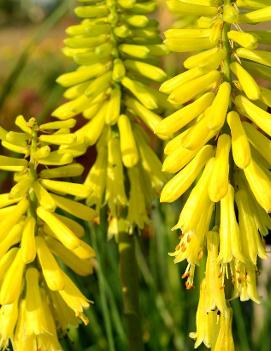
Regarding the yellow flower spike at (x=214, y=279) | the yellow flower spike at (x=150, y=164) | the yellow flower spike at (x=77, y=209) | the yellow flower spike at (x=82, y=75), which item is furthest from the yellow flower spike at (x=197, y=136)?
the yellow flower spike at (x=82, y=75)

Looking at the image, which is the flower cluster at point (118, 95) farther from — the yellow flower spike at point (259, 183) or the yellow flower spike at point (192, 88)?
the yellow flower spike at point (259, 183)

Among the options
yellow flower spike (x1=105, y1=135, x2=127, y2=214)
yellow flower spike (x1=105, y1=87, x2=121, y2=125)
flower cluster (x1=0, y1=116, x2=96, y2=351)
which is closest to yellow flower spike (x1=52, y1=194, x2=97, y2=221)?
flower cluster (x1=0, y1=116, x2=96, y2=351)

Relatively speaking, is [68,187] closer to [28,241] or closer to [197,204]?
[28,241]

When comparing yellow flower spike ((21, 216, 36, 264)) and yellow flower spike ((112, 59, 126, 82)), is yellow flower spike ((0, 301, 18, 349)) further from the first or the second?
yellow flower spike ((112, 59, 126, 82))

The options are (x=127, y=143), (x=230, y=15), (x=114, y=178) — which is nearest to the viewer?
(x=230, y=15)

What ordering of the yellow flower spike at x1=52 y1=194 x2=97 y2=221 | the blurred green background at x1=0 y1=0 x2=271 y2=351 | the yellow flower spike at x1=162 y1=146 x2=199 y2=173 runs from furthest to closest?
the blurred green background at x1=0 y1=0 x2=271 y2=351 → the yellow flower spike at x1=52 y1=194 x2=97 y2=221 → the yellow flower spike at x1=162 y1=146 x2=199 y2=173

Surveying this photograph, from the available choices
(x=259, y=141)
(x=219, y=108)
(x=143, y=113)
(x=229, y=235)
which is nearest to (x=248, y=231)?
(x=229, y=235)
